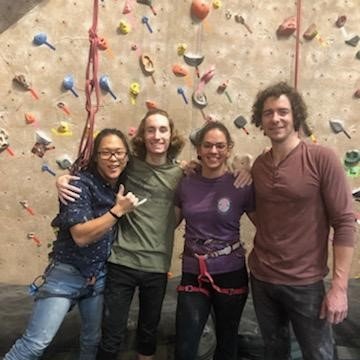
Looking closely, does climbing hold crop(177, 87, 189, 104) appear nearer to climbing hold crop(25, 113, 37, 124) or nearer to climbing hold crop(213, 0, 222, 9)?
climbing hold crop(213, 0, 222, 9)

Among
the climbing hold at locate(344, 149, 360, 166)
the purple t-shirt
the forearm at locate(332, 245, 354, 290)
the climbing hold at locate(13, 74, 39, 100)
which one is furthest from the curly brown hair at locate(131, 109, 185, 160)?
the climbing hold at locate(344, 149, 360, 166)

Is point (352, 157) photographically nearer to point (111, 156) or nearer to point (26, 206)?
point (111, 156)

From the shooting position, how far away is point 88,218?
1787 millimetres

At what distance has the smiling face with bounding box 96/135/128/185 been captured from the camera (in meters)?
1.86

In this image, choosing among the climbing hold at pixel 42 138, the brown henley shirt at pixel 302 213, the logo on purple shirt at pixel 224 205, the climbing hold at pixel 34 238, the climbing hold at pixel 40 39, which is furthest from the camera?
the climbing hold at pixel 34 238

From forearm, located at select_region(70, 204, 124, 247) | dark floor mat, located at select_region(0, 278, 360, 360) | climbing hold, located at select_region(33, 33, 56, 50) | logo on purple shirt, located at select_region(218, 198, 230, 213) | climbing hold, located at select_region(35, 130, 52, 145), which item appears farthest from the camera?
climbing hold, located at select_region(35, 130, 52, 145)

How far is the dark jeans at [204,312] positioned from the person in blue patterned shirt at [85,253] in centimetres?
33

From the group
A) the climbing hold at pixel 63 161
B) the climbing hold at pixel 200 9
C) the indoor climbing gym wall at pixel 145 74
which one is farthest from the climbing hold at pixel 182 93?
the climbing hold at pixel 63 161

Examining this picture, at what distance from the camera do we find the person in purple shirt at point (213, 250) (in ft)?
6.08

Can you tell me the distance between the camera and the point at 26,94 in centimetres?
290

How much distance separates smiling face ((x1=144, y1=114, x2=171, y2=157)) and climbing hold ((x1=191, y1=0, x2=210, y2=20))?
1228mm

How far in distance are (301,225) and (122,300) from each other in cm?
76

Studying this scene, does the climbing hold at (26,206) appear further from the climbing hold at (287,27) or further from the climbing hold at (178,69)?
the climbing hold at (287,27)

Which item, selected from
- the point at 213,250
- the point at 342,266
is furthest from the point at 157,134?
the point at 342,266
